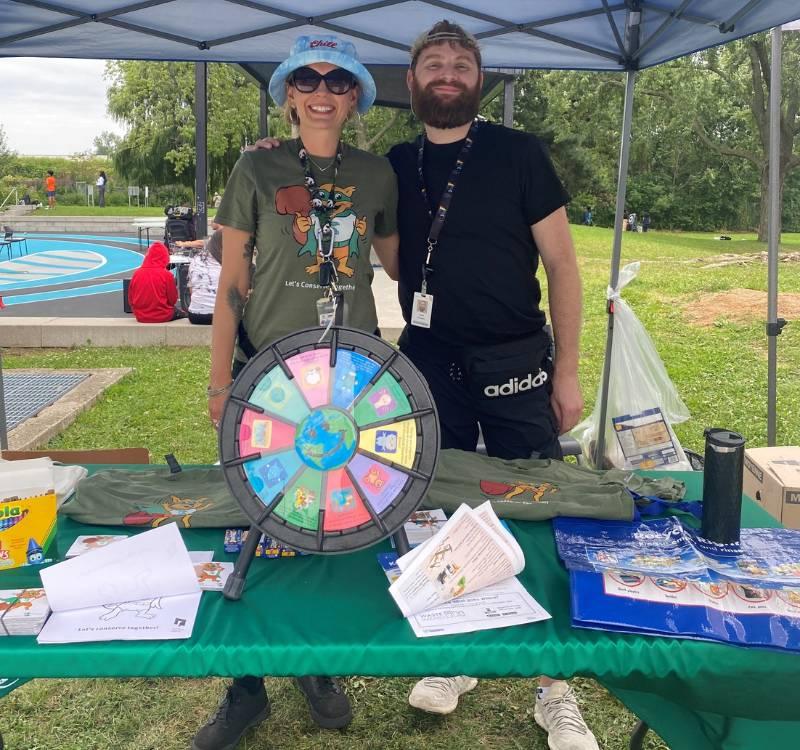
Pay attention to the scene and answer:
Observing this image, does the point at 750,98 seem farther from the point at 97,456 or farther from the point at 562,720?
the point at 97,456

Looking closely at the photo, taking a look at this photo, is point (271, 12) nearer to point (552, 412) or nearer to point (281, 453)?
point (552, 412)

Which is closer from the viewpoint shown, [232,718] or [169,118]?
[232,718]

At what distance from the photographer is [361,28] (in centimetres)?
288

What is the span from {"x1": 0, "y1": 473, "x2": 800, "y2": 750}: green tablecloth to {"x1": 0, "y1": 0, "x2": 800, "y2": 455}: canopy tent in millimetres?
1721

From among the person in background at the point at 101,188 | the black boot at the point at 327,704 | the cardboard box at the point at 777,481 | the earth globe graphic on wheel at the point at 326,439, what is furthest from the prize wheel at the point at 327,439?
the person in background at the point at 101,188

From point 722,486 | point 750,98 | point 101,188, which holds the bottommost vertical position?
point 722,486

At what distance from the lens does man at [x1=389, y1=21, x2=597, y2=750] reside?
1.97m

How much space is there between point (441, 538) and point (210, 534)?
567 millimetres

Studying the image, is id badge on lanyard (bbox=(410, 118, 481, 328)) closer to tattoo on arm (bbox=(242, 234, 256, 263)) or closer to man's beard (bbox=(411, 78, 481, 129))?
man's beard (bbox=(411, 78, 481, 129))

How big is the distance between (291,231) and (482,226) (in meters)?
0.52

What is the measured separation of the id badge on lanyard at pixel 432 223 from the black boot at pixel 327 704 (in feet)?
3.42

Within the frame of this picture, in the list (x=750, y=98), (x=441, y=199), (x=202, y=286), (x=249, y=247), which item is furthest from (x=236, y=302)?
(x=750, y=98)

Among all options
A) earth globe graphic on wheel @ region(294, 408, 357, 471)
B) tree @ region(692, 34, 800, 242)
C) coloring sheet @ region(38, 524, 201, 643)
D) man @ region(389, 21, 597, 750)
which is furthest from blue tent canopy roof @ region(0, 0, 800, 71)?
tree @ region(692, 34, 800, 242)

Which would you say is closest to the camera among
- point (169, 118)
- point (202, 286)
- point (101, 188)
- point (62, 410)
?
point (62, 410)
